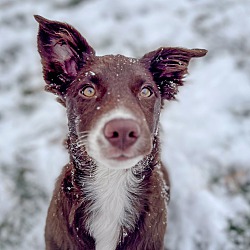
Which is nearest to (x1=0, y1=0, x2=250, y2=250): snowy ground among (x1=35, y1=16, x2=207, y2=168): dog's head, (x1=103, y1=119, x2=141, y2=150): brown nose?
(x1=35, y1=16, x2=207, y2=168): dog's head

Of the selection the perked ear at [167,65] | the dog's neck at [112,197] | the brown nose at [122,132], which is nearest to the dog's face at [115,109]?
the brown nose at [122,132]

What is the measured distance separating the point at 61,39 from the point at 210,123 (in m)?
2.83

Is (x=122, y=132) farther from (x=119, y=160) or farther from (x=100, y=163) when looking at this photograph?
(x=100, y=163)

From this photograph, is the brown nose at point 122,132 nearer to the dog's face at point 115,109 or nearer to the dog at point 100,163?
the dog's face at point 115,109

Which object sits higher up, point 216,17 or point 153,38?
point 216,17

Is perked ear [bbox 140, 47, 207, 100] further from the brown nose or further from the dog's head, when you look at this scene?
the brown nose

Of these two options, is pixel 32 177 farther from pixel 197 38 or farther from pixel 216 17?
pixel 216 17

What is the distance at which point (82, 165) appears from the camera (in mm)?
3537

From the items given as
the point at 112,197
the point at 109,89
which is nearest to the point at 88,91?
the point at 109,89

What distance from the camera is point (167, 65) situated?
3.69m

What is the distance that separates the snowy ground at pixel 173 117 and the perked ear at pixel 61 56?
1.82 metres

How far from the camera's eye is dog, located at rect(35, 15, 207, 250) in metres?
3.37

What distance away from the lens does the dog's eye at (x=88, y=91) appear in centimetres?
334

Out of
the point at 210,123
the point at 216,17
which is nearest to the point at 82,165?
the point at 210,123
